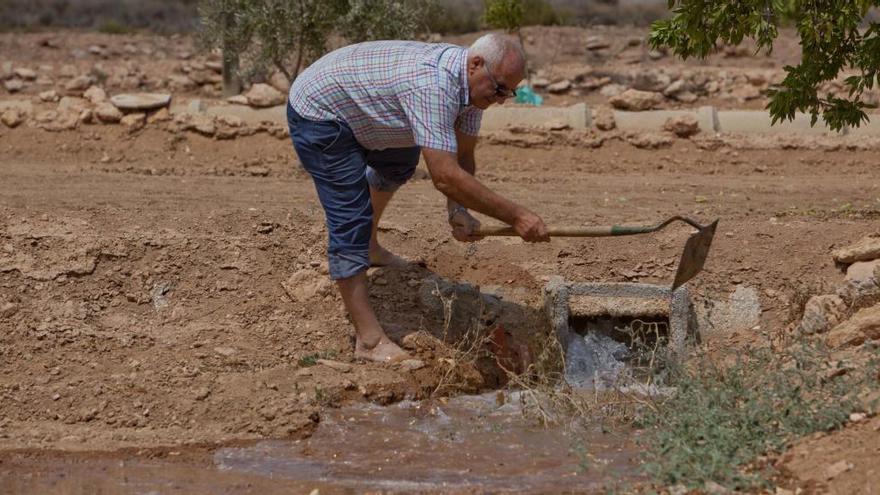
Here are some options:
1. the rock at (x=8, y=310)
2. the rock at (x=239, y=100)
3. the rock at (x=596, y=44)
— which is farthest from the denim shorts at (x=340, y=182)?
the rock at (x=596, y=44)

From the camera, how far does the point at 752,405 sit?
185 inches

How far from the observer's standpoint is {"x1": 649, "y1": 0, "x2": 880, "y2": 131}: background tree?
6320 millimetres

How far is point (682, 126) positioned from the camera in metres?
10.5

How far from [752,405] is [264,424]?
1.96 metres

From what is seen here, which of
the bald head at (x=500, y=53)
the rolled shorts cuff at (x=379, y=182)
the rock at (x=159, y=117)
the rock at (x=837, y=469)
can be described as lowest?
the rock at (x=837, y=469)

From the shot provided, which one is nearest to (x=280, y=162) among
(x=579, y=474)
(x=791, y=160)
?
(x=791, y=160)

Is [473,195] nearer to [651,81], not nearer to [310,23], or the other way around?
[310,23]

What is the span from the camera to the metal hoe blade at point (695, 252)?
5641mm

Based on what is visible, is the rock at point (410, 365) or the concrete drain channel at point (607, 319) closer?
the rock at point (410, 365)

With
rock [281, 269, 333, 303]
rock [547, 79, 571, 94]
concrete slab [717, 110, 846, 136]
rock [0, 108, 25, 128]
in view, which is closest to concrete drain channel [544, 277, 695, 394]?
rock [281, 269, 333, 303]

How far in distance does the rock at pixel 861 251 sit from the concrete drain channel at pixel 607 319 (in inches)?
33.5

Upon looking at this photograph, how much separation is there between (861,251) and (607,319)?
1.35m

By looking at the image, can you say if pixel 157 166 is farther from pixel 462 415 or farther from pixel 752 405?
pixel 752 405

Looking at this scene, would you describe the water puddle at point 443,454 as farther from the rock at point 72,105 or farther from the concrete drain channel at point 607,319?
the rock at point 72,105
